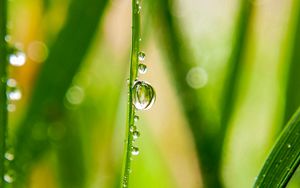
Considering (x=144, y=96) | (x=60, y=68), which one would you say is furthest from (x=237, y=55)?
(x=144, y=96)

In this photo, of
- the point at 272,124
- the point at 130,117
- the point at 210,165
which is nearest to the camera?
the point at 130,117

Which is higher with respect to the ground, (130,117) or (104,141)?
(130,117)

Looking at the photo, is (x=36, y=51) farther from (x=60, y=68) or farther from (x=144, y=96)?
(x=144, y=96)

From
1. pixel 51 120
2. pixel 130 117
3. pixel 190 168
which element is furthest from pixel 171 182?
pixel 130 117

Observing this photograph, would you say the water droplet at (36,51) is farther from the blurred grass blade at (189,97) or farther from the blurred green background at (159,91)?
the blurred grass blade at (189,97)

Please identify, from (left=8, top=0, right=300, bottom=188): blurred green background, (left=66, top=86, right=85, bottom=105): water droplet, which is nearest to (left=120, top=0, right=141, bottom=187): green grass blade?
(left=8, top=0, right=300, bottom=188): blurred green background

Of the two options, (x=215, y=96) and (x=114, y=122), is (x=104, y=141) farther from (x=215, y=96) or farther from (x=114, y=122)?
(x=215, y=96)

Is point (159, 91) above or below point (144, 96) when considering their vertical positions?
below

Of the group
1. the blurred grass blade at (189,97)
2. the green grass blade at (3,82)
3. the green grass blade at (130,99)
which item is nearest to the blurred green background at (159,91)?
the blurred grass blade at (189,97)
